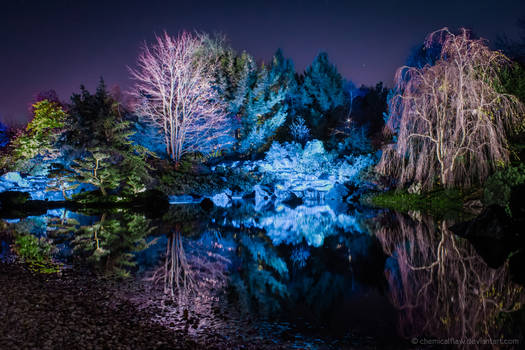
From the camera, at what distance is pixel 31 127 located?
90.4 feet

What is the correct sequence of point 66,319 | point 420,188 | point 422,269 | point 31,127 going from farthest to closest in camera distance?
point 31,127
point 420,188
point 422,269
point 66,319

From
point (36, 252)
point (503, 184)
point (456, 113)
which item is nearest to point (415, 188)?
point (456, 113)

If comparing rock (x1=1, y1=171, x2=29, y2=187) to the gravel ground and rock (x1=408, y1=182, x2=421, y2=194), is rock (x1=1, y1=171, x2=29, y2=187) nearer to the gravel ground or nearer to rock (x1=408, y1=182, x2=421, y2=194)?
the gravel ground

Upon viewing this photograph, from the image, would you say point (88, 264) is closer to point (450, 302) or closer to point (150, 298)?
point (150, 298)

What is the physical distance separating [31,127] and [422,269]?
31348 millimetres

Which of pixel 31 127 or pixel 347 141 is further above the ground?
pixel 31 127

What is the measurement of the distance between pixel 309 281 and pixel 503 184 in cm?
769

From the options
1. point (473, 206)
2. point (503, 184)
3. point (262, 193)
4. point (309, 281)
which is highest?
point (262, 193)

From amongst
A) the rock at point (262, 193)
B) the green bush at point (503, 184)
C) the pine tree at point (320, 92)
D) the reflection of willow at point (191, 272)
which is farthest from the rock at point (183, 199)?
the pine tree at point (320, 92)

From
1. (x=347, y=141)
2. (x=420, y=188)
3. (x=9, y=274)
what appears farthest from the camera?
(x=347, y=141)

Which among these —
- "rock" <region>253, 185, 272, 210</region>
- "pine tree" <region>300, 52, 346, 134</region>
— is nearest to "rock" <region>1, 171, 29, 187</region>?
"rock" <region>253, 185, 272, 210</region>

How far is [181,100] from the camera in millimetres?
24281

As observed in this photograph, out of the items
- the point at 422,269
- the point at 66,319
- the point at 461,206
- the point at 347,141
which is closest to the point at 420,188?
the point at 461,206

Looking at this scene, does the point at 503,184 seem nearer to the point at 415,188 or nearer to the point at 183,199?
the point at 415,188
